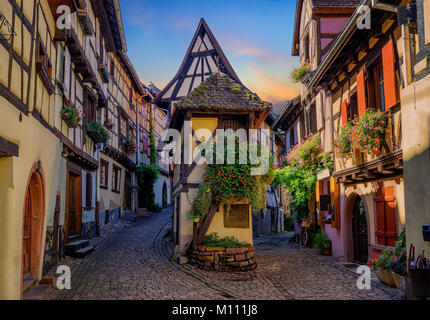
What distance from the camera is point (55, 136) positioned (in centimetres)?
838

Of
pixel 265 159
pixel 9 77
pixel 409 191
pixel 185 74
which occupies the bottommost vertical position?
pixel 409 191

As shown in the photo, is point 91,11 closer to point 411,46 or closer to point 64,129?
point 64,129

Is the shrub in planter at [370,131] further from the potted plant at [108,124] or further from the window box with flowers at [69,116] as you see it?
the potted plant at [108,124]

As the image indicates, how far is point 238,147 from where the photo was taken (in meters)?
9.95

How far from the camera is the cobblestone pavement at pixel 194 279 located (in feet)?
22.4

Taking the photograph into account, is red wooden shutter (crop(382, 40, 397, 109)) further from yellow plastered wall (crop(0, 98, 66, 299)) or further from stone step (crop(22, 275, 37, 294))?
stone step (crop(22, 275, 37, 294))

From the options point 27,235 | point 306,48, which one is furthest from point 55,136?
point 306,48

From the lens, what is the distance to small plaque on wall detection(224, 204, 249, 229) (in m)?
10.4

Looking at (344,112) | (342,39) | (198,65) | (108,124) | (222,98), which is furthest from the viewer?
(198,65)

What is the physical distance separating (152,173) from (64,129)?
40.4ft

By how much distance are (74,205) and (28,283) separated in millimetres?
5227

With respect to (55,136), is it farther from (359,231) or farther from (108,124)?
(359,231)

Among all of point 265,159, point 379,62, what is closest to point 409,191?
point 379,62

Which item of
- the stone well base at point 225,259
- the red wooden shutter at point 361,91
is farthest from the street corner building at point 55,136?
the red wooden shutter at point 361,91
